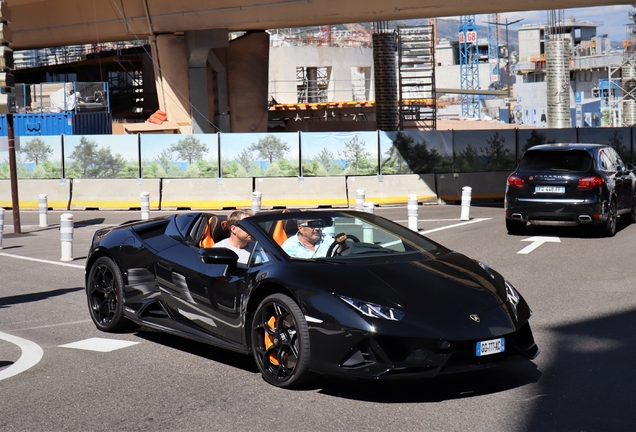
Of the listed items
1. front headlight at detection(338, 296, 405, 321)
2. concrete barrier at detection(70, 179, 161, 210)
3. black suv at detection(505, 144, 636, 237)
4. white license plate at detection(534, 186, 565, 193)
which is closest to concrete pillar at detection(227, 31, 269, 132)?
concrete barrier at detection(70, 179, 161, 210)

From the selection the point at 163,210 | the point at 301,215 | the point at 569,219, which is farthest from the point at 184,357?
the point at 163,210

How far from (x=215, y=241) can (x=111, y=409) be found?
7.18 ft

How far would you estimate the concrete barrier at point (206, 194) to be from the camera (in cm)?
2600

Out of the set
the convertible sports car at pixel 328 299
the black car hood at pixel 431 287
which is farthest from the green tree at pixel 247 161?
the black car hood at pixel 431 287

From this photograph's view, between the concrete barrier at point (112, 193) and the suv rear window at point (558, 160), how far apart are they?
1324 centimetres

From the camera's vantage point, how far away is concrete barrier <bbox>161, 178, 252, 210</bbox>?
26.0 meters

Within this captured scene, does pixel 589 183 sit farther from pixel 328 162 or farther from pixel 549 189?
pixel 328 162

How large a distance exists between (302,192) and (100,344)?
18.4 m

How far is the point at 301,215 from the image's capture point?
7.41 m

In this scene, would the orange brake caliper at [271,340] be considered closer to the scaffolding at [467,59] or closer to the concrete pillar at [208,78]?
the concrete pillar at [208,78]

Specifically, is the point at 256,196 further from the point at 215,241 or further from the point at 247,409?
the point at 247,409

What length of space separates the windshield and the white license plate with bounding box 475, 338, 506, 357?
1.31m

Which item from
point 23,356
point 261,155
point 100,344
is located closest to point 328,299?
point 100,344

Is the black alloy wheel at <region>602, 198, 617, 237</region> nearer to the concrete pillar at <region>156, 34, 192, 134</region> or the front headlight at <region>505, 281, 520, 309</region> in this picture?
the front headlight at <region>505, 281, 520, 309</region>
